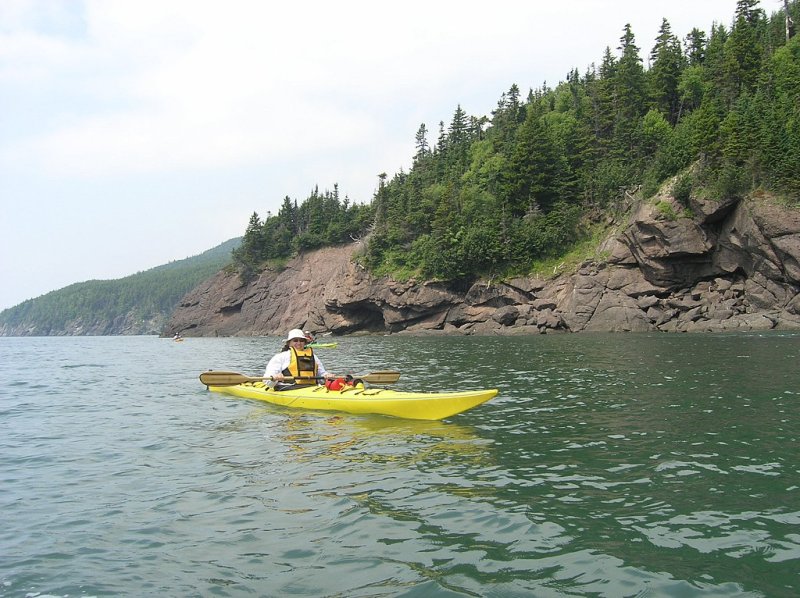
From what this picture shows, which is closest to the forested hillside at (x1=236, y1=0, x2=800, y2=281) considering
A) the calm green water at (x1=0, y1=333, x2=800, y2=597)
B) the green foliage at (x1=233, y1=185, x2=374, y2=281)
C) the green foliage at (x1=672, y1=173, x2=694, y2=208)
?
the green foliage at (x1=672, y1=173, x2=694, y2=208)

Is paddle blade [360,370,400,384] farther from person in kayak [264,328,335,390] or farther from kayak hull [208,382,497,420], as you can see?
kayak hull [208,382,497,420]

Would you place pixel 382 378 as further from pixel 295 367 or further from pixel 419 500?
pixel 419 500

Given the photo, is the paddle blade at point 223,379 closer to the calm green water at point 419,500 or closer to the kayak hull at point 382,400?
the kayak hull at point 382,400

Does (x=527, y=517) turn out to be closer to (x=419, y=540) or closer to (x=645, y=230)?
(x=419, y=540)

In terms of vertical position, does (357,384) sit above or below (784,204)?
below

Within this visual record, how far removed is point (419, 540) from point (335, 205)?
99.3 meters

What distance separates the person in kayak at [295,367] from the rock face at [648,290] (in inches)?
1478

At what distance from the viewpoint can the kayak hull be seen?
12.8m

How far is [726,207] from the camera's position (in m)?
47.4

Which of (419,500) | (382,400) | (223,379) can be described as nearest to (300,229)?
(223,379)

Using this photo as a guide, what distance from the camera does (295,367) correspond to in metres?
16.6

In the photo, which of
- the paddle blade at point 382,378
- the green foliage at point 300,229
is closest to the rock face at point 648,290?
the green foliage at point 300,229

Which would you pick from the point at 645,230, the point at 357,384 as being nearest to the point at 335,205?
the point at 645,230

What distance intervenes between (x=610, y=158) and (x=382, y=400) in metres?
60.0
